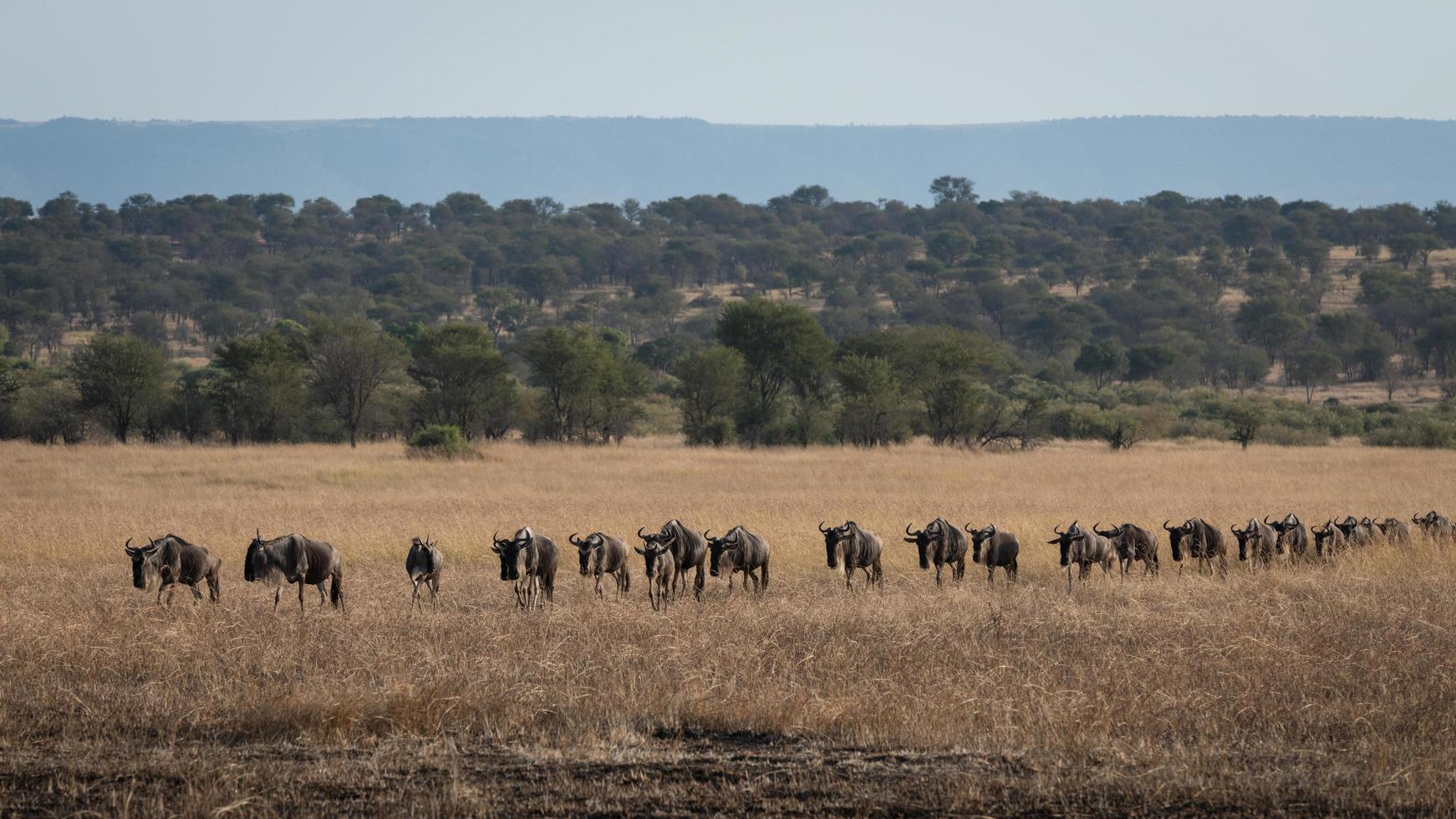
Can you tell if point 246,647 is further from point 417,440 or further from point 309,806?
point 417,440

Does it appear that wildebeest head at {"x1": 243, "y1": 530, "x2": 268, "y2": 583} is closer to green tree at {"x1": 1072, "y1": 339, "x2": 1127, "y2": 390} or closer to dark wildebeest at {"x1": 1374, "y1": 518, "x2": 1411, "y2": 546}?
dark wildebeest at {"x1": 1374, "y1": 518, "x2": 1411, "y2": 546}

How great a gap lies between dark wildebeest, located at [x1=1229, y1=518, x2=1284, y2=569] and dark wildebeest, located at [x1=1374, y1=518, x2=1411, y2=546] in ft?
6.76

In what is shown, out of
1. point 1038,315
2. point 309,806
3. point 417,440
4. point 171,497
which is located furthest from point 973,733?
point 1038,315

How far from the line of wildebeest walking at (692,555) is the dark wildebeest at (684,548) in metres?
0.01

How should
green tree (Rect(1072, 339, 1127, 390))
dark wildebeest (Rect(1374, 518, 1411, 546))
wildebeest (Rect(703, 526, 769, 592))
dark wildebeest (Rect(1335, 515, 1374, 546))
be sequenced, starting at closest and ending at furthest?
wildebeest (Rect(703, 526, 769, 592)), dark wildebeest (Rect(1335, 515, 1374, 546)), dark wildebeest (Rect(1374, 518, 1411, 546)), green tree (Rect(1072, 339, 1127, 390))

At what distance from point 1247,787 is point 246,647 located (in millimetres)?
7754

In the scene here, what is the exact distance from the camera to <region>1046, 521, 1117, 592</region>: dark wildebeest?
49.8 ft

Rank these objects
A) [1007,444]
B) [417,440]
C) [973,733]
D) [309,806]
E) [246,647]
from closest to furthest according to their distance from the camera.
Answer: [309,806] < [973,733] < [246,647] < [417,440] < [1007,444]

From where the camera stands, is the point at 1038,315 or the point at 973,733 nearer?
the point at 973,733

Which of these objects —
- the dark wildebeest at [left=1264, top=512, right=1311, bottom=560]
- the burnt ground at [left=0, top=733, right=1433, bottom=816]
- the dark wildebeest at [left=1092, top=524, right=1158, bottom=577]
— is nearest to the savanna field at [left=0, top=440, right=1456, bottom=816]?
the burnt ground at [left=0, top=733, right=1433, bottom=816]

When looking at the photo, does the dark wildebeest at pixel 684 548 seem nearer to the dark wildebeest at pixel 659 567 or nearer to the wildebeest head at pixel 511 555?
the dark wildebeest at pixel 659 567

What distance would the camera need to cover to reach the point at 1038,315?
279ft

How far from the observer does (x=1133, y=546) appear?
54.0 ft

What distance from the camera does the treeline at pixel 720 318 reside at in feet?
146
